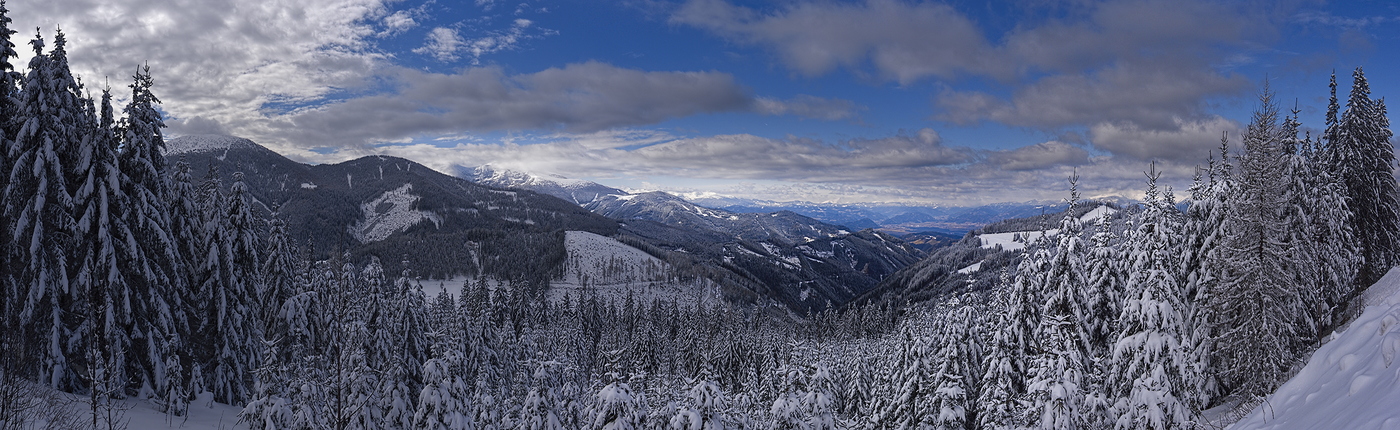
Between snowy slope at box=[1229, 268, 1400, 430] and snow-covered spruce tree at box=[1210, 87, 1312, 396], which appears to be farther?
snow-covered spruce tree at box=[1210, 87, 1312, 396]

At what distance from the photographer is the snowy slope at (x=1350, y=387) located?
8375mm

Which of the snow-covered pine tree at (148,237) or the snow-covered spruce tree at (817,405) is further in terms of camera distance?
the snow-covered pine tree at (148,237)

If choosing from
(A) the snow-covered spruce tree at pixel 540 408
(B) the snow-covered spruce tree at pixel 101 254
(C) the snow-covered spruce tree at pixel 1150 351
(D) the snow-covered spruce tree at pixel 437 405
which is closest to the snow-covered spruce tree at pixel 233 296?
(B) the snow-covered spruce tree at pixel 101 254

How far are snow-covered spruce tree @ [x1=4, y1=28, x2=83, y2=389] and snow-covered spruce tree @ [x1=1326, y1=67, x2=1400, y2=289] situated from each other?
5633 cm

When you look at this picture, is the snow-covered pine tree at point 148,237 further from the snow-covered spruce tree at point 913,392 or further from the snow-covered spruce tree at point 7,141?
the snow-covered spruce tree at point 913,392

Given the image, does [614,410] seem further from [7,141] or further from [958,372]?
[7,141]

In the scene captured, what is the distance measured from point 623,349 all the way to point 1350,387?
18446mm

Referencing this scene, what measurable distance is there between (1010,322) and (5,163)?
34.5 meters

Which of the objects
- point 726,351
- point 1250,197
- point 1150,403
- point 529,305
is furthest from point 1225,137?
point 529,305

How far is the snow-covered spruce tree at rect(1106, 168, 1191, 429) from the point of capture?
1290 cm

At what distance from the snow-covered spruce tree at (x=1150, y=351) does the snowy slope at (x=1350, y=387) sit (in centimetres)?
171

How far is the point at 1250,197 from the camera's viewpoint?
20.2m

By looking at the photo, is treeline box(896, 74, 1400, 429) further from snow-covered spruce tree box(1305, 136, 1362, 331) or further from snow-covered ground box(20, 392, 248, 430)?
snow-covered ground box(20, 392, 248, 430)

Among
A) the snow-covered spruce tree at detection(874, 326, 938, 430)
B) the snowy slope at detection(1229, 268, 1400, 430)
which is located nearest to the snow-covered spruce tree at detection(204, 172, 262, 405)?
the snow-covered spruce tree at detection(874, 326, 938, 430)
